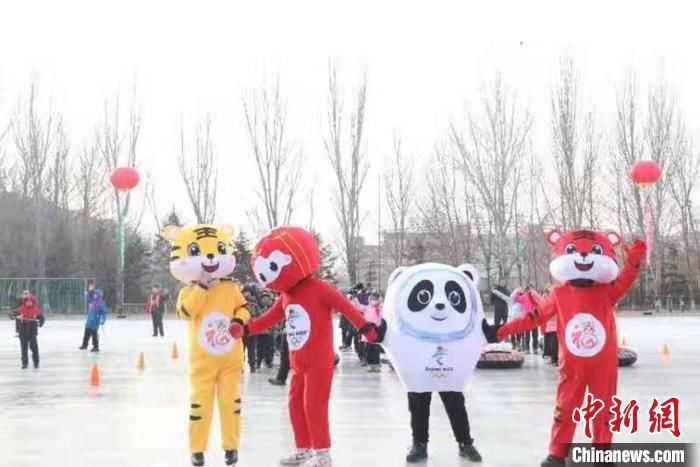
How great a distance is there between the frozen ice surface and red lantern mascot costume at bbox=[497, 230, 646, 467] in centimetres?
87

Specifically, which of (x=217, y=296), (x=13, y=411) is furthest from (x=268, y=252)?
(x=13, y=411)

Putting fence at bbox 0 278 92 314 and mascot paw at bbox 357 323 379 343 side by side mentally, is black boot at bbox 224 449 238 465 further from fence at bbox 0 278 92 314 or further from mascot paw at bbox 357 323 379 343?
fence at bbox 0 278 92 314

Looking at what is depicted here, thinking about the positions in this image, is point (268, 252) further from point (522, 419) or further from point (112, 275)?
point (112, 275)

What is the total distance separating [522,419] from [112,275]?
39.3m

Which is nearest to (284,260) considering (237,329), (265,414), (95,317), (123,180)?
(237,329)

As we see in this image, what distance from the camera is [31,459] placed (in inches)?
283

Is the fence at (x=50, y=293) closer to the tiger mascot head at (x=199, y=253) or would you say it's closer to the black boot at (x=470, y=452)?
the tiger mascot head at (x=199, y=253)

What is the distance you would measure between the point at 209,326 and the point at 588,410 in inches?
118

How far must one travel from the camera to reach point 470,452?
688 cm

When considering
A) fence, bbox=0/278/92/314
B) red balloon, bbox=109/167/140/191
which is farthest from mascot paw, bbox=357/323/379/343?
fence, bbox=0/278/92/314

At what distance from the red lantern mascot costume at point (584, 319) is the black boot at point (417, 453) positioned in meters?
1.06

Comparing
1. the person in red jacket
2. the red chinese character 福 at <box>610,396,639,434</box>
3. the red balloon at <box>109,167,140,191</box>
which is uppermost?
the red balloon at <box>109,167,140,191</box>

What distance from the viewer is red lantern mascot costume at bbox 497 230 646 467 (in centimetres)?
620

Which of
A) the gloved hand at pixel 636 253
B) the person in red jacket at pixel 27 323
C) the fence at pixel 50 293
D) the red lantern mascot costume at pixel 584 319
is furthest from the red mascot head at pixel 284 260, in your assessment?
the fence at pixel 50 293
